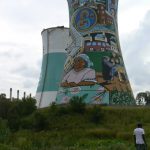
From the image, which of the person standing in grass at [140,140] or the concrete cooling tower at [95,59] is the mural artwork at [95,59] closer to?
the concrete cooling tower at [95,59]

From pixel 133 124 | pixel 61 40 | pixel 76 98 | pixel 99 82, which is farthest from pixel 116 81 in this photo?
pixel 61 40

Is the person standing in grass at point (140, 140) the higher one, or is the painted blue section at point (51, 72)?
the painted blue section at point (51, 72)

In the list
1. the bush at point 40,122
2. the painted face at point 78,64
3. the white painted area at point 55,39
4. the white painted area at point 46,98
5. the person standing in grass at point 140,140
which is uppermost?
the white painted area at point 55,39

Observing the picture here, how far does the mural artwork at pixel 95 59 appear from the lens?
2066 centimetres

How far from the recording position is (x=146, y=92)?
3856 centimetres

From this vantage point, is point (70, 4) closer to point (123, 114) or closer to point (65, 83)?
point (65, 83)

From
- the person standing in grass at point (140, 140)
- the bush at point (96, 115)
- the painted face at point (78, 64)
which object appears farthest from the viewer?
the painted face at point (78, 64)

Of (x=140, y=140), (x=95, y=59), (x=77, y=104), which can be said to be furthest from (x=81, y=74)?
(x=140, y=140)

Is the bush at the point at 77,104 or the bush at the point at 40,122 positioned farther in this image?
the bush at the point at 77,104

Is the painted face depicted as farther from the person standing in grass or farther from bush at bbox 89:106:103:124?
the person standing in grass

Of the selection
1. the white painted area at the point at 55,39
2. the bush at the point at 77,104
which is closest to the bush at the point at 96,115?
the bush at the point at 77,104

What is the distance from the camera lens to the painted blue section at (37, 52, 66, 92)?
24.2m

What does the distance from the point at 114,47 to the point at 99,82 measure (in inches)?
73.5

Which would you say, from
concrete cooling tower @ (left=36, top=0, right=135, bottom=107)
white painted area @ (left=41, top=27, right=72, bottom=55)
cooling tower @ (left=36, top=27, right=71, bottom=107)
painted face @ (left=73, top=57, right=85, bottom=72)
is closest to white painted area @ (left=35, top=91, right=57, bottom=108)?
cooling tower @ (left=36, top=27, right=71, bottom=107)
